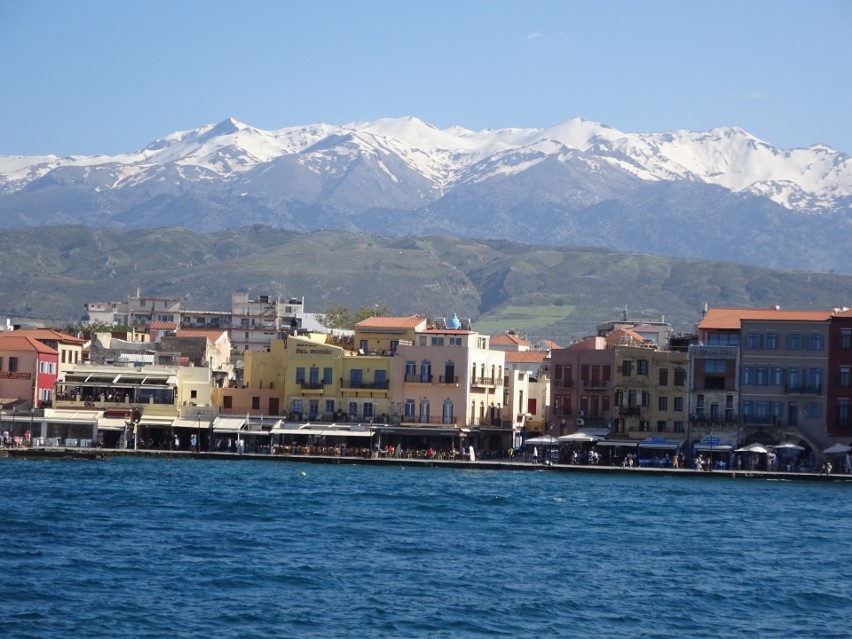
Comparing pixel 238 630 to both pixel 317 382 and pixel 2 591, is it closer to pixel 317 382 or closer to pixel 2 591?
pixel 2 591

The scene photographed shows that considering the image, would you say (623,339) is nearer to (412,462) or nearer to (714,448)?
(714,448)

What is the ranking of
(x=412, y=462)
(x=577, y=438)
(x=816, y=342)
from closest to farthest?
(x=412, y=462) < (x=816, y=342) < (x=577, y=438)

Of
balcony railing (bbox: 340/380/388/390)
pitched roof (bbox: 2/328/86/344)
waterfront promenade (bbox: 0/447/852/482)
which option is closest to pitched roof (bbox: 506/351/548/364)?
balcony railing (bbox: 340/380/388/390)

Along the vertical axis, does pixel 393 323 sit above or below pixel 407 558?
above

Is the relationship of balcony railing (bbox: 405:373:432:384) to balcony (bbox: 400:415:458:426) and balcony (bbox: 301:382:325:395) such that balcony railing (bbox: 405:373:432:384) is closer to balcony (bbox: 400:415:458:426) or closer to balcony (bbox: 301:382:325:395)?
balcony (bbox: 400:415:458:426)

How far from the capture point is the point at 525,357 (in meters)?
124

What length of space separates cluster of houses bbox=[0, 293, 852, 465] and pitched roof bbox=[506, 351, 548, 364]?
17.0 meters

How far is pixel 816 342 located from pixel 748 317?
13.9 feet

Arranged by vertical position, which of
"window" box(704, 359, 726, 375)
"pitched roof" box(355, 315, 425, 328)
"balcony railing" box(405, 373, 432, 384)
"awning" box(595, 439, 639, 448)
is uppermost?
"pitched roof" box(355, 315, 425, 328)

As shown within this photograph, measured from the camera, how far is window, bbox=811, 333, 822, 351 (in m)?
94.9

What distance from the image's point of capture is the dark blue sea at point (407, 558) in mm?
42594

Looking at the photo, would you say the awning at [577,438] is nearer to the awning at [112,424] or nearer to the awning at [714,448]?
the awning at [714,448]

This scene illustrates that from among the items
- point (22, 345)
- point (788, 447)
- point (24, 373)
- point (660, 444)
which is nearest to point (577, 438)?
point (660, 444)

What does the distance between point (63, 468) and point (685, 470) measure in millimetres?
30969
